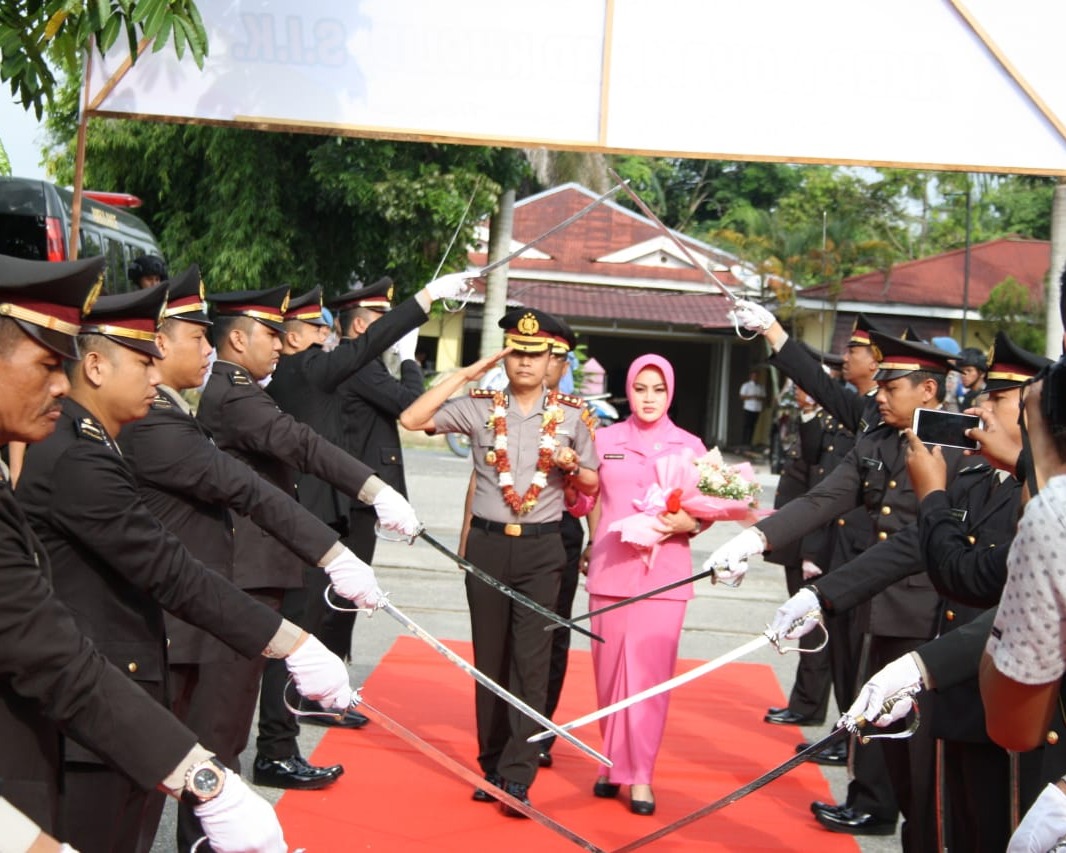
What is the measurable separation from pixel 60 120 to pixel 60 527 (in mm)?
18498

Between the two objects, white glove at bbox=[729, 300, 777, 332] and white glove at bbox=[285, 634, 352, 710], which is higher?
white glove at bbox=[729, 300, 777, 332]

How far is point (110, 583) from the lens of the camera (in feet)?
11.4

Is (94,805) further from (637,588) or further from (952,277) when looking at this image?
(952,277)

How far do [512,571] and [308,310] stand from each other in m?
Result: 1.85

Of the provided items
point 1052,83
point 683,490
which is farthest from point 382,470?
point 1052,83

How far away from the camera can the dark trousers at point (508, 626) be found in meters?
6.23

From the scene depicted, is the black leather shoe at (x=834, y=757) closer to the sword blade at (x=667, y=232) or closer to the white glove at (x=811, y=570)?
the white glove at (x=811, y=570)

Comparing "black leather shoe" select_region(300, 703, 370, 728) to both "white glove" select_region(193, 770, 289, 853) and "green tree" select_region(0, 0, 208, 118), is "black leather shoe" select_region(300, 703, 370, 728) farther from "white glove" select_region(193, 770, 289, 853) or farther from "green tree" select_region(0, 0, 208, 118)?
"white glove" select_region(193, 770, 289, 853)

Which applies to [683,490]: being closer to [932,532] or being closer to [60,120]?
[932,532]

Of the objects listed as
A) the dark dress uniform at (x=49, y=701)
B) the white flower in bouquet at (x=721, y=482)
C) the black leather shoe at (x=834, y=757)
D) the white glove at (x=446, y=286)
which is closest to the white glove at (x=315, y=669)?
the dark dress uniform at (x=49, y=701)

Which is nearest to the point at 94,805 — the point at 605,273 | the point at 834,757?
the point at 834,757

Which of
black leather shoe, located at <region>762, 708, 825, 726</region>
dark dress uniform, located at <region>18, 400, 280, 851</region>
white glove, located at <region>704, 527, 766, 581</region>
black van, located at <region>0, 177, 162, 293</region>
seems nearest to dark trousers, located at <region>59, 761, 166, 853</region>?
dark dress uniform, located at <region>18, 400, 280, 851</region>

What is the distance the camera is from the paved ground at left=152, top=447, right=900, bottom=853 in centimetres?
883

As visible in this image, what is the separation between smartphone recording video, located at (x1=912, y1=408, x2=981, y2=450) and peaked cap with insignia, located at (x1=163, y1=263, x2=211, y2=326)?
7.63ft
